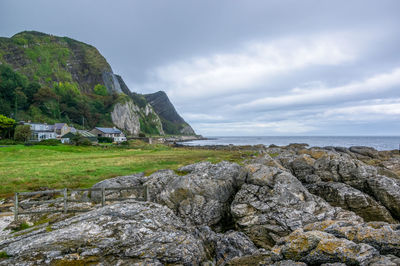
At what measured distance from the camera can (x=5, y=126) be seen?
71.2m

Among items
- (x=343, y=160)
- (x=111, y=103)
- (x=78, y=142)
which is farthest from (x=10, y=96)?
(x=343, y=160)

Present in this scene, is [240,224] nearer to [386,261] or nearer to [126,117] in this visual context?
[386,261]

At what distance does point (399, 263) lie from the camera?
4.76m

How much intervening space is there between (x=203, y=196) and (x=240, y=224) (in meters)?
3.21

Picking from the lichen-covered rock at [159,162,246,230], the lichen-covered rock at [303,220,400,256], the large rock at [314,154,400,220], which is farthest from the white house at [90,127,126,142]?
the lichen-covered rock at [303,220,400,256]

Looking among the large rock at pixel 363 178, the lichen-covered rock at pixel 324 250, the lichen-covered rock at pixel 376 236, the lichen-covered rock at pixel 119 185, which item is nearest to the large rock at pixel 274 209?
the large rock at pixel 363 178

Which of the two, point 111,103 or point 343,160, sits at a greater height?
point 111,103

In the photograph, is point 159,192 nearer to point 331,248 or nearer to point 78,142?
point 331,248

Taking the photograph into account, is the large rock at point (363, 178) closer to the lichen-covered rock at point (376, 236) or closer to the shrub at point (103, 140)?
the lichen-covered rock at point (376, 236)

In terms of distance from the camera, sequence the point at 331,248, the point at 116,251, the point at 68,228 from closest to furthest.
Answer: the point at 331,248 < the point at 116,251 < the point at 68,228

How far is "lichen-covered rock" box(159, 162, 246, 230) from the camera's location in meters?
13.7

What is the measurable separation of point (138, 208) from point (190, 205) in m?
4.99

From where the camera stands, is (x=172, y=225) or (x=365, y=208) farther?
(x=365, y=208)

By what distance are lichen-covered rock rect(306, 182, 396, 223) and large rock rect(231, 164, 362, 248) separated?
1.76m
